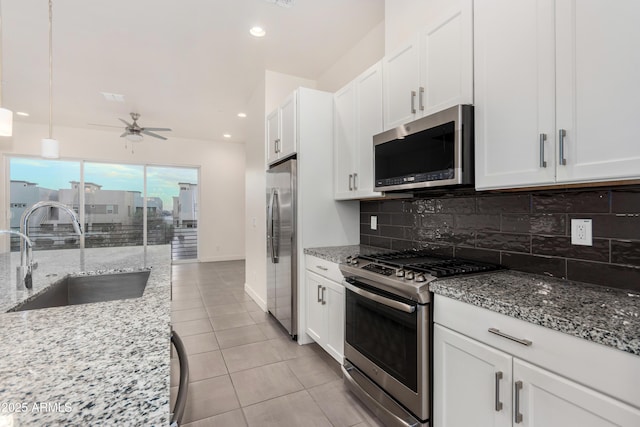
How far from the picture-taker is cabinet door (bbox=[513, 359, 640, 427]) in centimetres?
92

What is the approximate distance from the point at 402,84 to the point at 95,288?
228 cm

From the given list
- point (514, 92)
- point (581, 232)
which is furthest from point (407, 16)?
point (581, 232)

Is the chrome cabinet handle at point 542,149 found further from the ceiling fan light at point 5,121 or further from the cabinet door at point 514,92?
the ceiling fan light at point 5,121

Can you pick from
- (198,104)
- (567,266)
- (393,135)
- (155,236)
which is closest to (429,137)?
(393,135)

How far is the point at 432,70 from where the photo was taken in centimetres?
185

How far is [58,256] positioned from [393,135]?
2.59m

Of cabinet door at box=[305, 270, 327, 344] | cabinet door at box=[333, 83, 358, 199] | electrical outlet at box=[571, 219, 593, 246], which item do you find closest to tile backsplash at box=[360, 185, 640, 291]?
electrical outlet at box=[571, 219, 593, 246]

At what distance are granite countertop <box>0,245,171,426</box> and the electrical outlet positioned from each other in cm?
180

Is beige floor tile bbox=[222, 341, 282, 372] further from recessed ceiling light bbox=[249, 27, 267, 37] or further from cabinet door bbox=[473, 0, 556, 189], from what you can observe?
recessed ceiling light bbox=[249, 27, 267, 37]

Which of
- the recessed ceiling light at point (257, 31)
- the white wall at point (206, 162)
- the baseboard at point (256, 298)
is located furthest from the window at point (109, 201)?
the recessed ceiling light at point (257, 31)

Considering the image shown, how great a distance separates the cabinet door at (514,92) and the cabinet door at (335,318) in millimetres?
1275

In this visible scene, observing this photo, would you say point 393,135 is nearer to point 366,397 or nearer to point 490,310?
point 490,310

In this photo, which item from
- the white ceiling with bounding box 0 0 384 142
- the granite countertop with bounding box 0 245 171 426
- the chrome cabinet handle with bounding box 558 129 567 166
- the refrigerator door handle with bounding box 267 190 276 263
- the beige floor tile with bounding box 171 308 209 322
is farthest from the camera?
the beige floor tile with bounding box 171 308 209 322

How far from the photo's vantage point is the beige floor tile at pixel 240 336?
293 cm
